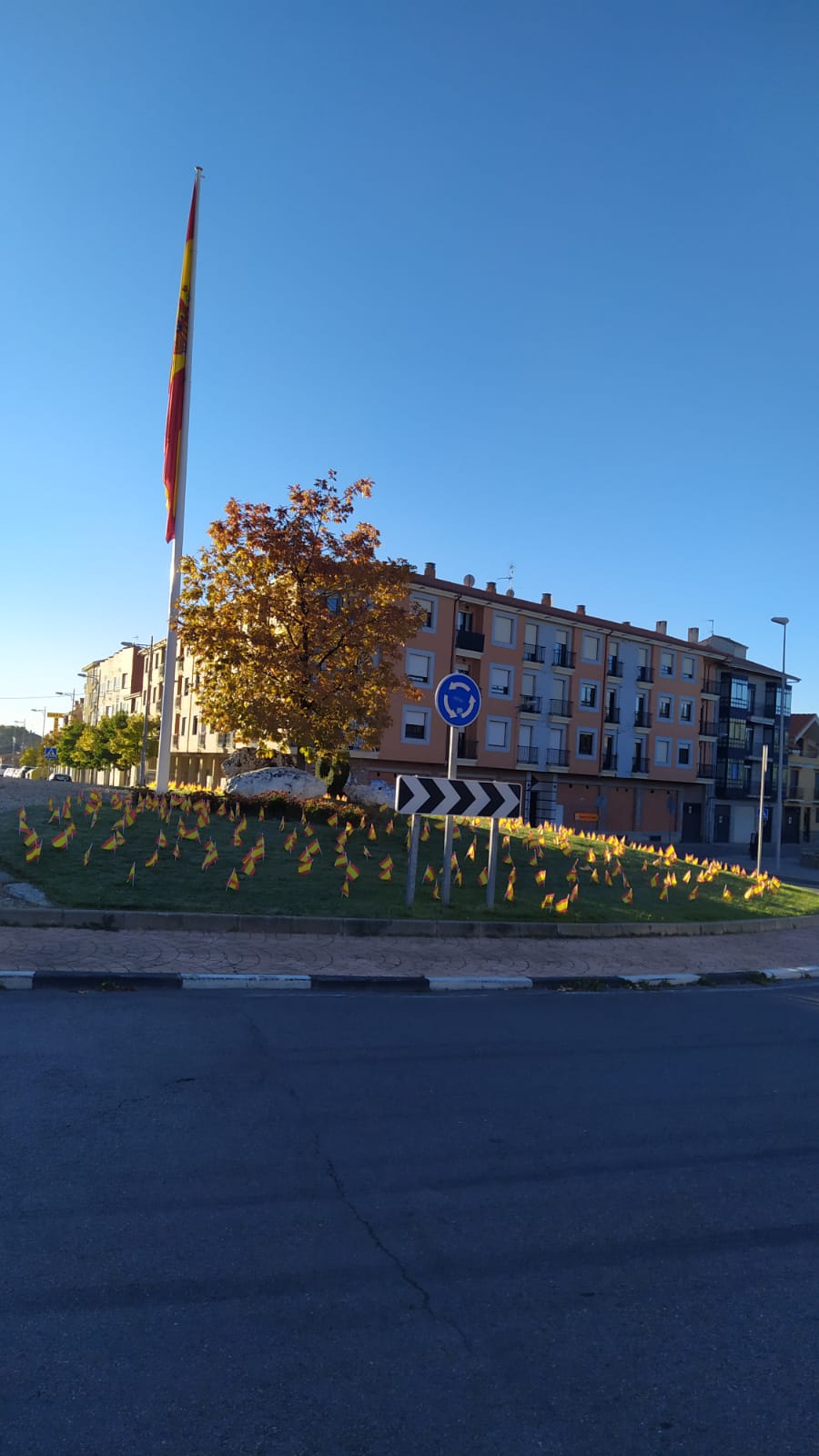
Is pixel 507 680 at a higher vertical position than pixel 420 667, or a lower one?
higher

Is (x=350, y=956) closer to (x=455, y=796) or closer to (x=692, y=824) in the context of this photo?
(x=455, y=796)

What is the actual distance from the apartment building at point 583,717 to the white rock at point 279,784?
23.1 m

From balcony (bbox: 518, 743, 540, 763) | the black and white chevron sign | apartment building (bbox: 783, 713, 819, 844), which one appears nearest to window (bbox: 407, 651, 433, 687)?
balcony (bbox: 518, 743, 540, 763)

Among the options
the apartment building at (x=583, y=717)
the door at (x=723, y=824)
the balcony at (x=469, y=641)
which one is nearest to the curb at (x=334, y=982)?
the apartment building at (x=583, y=717)

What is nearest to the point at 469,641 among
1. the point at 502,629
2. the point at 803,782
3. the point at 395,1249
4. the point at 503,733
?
the point at 502,629

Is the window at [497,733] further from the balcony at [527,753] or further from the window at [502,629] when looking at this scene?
the window at [502,629]

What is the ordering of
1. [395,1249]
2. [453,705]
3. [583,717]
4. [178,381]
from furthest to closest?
[583,717]
[178,381]
[453,705]
[395,1249]

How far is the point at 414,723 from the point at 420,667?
282 cm

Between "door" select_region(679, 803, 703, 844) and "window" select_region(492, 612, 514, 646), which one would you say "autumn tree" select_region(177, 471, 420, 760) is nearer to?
"window" select_region(492, 612, 514, 646)

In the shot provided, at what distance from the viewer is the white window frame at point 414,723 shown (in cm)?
4747

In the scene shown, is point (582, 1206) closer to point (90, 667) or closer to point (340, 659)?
point (340, 659)

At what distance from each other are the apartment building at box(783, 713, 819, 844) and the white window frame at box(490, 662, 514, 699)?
96.9 ft

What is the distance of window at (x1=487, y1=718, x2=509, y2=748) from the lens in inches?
2042

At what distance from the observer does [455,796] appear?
12.3 meters
